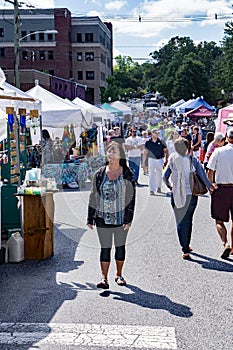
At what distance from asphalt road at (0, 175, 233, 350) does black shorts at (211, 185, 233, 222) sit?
597 millimetres

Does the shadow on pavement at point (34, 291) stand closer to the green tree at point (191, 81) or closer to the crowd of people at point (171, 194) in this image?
the crowd of people at point (171, 194)

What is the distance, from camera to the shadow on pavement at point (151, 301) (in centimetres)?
592

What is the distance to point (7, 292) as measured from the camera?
21.7 ft

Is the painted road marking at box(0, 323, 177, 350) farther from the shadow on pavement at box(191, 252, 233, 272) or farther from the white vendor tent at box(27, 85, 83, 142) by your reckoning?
the white vendor tent at box(27, 85, 83, 142)

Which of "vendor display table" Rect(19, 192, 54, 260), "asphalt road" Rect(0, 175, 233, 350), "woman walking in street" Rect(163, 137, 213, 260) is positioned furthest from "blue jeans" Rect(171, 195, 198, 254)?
"vendor display table" Rect(19, 192, 54, 260)

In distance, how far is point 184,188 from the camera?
8172mm

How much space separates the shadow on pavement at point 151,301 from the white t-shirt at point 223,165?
7.33 feet

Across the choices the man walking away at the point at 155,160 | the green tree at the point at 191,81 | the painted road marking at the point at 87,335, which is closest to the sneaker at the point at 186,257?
the painted road marking at the point at 87,335

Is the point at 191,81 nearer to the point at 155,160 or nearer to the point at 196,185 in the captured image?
the point at 155,160

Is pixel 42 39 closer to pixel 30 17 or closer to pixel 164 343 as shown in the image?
pixel 30 17

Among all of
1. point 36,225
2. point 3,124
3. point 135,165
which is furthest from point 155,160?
point 36,225

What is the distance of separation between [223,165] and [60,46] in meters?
71.1

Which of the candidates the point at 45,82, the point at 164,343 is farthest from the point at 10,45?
the point at 164,343

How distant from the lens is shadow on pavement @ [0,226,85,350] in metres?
5.63
